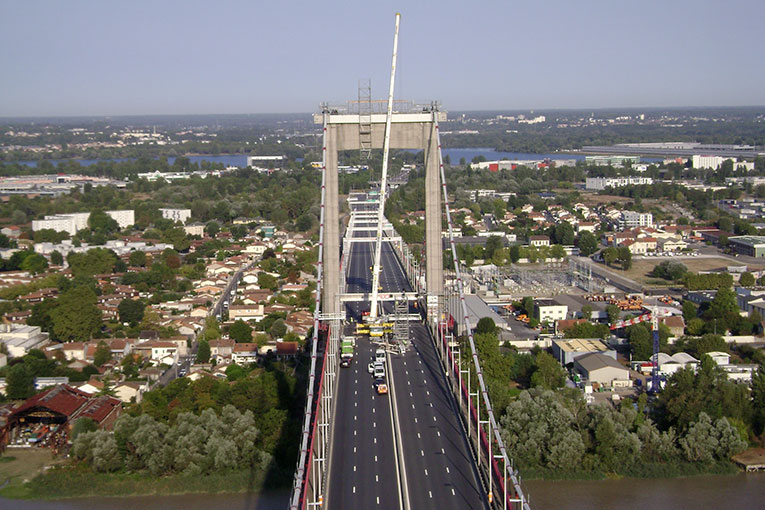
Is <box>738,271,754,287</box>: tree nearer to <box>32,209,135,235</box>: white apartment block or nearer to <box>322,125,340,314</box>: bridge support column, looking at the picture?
<box>322,125,340,314</box>: bridge support column

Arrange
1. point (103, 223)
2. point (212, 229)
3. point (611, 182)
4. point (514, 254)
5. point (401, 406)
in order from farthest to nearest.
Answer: point (611, 182) < point (103, 223) < point (212, 229) < point (514, 254) < point (401, 406)

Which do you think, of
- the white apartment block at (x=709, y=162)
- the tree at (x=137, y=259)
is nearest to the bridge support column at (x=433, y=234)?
the tree at (x=137, y=259)

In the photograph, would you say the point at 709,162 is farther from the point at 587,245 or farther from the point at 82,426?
the point at 82,426

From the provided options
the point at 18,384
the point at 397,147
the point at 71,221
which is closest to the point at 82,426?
the point at 18,384

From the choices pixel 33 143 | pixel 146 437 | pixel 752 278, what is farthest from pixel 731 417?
pixel 33 143

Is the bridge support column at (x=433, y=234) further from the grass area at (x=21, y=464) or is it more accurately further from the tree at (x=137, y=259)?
the tree at (x=137, y=259)

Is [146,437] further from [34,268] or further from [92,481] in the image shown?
[34,268]
